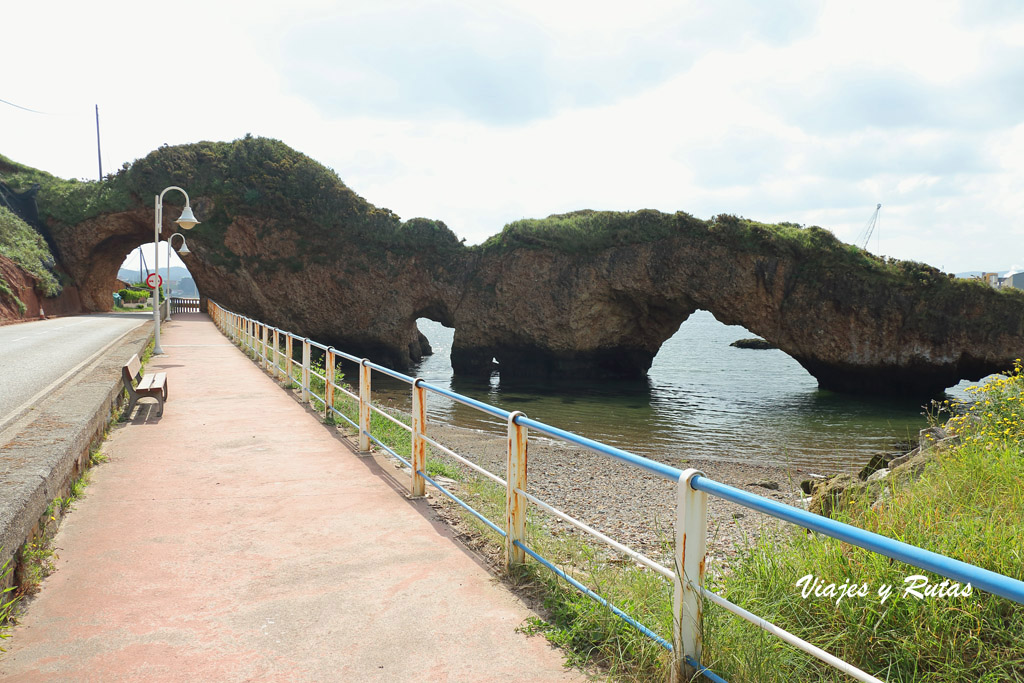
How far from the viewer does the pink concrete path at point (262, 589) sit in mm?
2957

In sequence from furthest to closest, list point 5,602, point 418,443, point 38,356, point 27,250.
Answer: point 27,250 < point 38,356 < point 418,443 < point 5,602

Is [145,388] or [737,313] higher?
[737,313]

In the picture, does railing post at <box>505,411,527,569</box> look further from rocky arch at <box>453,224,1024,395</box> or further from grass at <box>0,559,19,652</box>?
rocky arch at <box>453,224,1024,395</box>

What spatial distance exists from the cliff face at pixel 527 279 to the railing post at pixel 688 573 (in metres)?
28.0

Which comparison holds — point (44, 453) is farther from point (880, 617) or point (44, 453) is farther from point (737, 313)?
point (737, 313)

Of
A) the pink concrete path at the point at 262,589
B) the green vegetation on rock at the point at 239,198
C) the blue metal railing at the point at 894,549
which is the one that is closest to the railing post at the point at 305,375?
the pink concrete path at the point at 262,589

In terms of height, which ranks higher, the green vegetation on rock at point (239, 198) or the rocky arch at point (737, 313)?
the green vegetation on rock at point (239, 198)

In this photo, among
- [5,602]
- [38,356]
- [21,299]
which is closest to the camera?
[5,602]

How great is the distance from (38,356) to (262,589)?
13.3m

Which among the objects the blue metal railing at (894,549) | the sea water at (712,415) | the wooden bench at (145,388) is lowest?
the sea water at (712,415)

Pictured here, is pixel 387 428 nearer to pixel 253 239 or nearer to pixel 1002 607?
pixel 1002 607

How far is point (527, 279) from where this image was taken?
33.2 meters

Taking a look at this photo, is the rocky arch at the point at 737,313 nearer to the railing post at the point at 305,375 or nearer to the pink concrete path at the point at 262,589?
the railing post at the point at 305,375

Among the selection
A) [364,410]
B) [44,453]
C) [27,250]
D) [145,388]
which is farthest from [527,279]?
[44,453]
